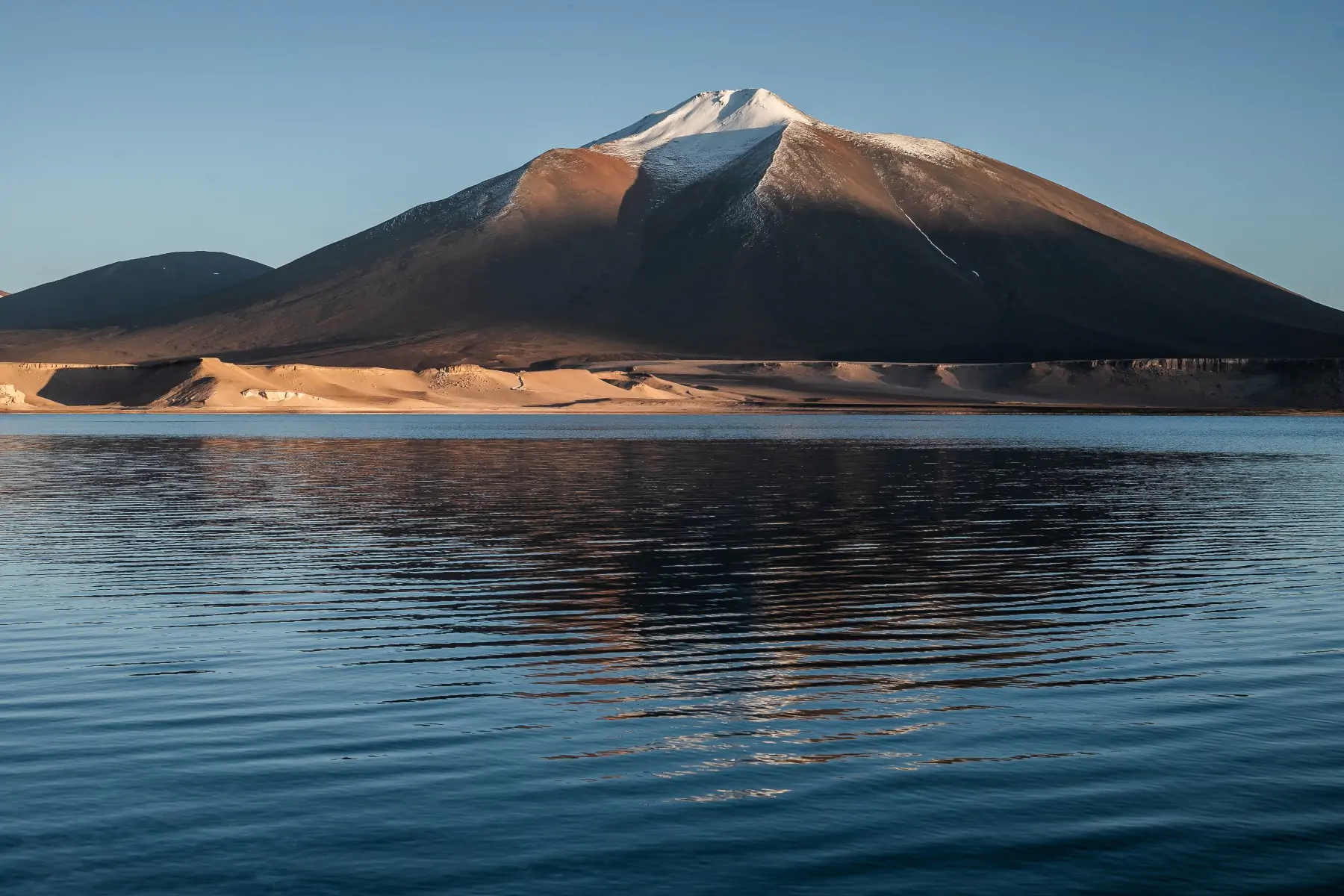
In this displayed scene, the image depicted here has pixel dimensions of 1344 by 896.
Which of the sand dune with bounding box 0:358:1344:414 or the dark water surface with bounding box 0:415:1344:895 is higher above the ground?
the sand dune with bounding box 0:358:1344:414

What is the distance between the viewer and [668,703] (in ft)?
50.6

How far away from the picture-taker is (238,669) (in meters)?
17.3

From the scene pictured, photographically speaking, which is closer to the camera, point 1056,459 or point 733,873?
point 733,873

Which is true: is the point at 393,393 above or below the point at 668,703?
above

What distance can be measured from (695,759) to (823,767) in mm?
1161

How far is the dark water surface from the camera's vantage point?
10.5m

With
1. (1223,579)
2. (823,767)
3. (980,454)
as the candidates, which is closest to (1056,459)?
(980,454)

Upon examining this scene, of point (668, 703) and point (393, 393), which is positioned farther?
point (393, 393)

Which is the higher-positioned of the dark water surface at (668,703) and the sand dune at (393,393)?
the sand dune at (393,393)

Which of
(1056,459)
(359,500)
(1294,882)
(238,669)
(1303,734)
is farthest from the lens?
(1056,459)

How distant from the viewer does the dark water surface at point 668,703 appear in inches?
415

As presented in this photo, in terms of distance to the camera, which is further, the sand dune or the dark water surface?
the sand dune

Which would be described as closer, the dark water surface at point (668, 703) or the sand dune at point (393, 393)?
the dark water surface at point (668, 703)

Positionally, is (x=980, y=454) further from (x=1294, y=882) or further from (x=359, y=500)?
(x=1294, y=882)
